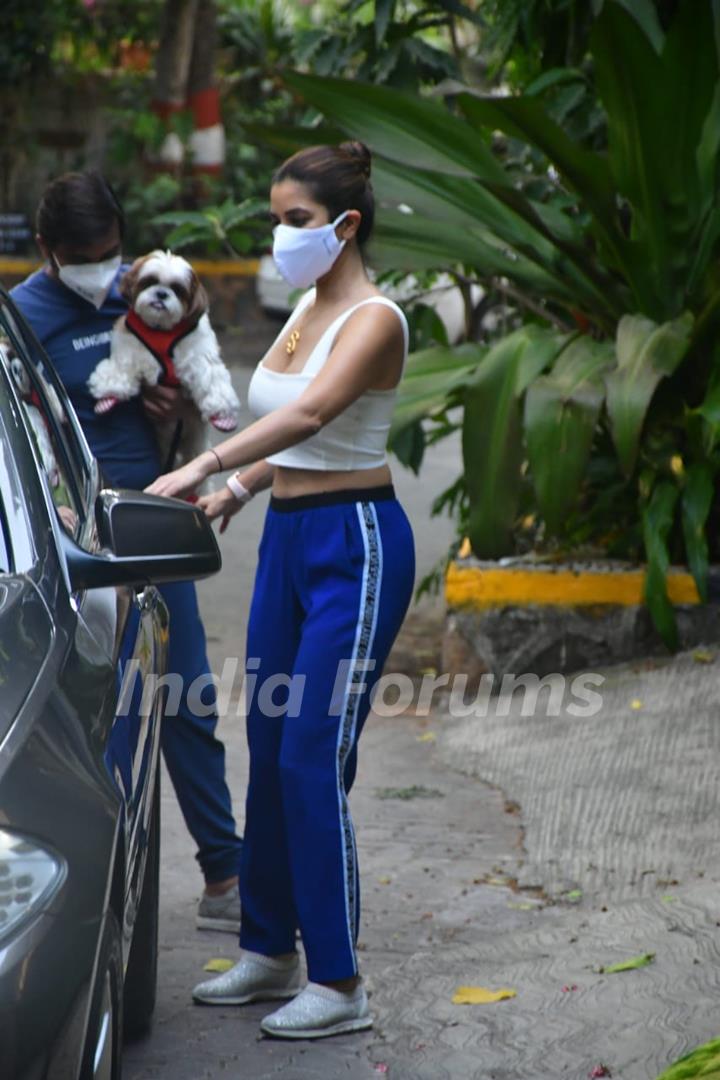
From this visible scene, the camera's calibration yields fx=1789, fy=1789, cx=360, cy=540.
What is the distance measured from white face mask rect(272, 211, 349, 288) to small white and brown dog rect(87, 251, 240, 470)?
0.65 m

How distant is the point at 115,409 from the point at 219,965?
1.45 m

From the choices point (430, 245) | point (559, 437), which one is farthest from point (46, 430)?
point (430, 245)

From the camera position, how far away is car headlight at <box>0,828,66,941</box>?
2.16 m

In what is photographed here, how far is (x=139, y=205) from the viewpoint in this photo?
682 inches

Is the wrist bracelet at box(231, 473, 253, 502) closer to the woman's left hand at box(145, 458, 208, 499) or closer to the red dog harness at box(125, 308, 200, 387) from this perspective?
the woman's left hand at box(145, 458, 208, 499)

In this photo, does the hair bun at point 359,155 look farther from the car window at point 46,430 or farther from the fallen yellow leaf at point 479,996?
the fallen yellow leaf at point 479,996

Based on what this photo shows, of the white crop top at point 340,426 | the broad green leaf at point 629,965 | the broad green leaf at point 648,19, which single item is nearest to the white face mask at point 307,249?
the white crop top at point 340,426

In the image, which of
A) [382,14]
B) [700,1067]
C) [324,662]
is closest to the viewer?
[700,1067]

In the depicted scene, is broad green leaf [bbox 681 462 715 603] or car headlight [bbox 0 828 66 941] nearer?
car headlight [bbox 0 828 66 941]

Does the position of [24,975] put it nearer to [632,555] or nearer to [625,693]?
[625,693]

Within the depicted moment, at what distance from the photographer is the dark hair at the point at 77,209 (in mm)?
4445

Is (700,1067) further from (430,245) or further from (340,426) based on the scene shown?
(430,245)

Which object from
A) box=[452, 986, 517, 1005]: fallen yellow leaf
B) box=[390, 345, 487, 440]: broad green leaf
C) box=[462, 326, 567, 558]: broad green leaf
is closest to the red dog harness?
box=[452, 986, 517, 1005]: fallen yellow leaf

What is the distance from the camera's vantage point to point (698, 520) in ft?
22.1
